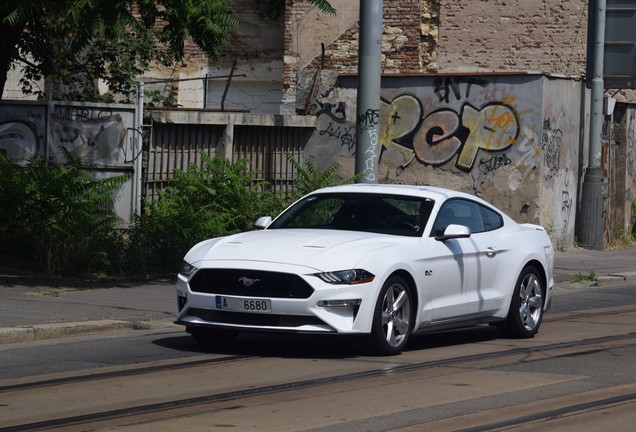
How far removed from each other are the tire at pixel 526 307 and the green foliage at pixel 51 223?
6.07m

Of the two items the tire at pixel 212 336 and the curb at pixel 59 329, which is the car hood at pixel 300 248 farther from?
the curb at pixel 59 329

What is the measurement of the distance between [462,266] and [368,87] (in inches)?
234

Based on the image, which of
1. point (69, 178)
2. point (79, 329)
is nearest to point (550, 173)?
point (69, 178)

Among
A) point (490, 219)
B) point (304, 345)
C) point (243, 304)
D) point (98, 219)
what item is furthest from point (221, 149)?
point (243, 304)

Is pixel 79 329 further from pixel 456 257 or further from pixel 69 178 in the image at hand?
pixel 69 178

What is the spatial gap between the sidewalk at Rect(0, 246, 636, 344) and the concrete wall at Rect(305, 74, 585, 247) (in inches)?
335

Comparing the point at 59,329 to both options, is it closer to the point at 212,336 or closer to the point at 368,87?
the point at 212,336

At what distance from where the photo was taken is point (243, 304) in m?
10.1

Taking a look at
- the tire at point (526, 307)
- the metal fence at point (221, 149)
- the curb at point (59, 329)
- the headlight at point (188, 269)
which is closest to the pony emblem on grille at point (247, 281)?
the headlight at point (188, 269)

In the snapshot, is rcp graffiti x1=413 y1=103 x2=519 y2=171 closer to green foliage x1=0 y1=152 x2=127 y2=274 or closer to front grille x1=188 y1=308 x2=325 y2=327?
green foliage x1=0 y1=152 x2=127 y2=274

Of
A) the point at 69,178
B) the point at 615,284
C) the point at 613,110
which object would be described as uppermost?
the point at 613,110

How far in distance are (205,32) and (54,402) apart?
26.0 ft

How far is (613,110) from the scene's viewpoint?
82.7 feet

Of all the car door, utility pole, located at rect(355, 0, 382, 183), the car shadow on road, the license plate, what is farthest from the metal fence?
the license plate
